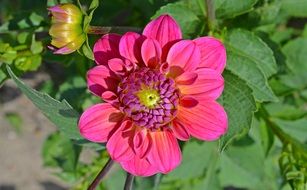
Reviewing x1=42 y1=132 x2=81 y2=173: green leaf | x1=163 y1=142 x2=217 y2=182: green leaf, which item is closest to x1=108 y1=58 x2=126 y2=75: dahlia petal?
x1=42 y1=132 x2=81 y2=173: green leaf

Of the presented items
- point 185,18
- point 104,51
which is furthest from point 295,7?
point 104,51

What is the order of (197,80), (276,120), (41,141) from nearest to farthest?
1. (197,80)
2. (276,120)
3. (41,141)

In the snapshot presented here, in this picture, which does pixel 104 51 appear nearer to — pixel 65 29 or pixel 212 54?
pixel 65 29

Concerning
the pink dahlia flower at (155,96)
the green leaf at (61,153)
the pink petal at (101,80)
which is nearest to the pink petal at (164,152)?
the pink dahlia flower at (155,96)

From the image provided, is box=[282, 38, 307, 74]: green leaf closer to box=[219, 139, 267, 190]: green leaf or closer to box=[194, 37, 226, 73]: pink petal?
box=[219, 139, 267, 190]: green leaf

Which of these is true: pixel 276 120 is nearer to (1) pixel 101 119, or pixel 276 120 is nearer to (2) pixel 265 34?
(2) pixel 265 34

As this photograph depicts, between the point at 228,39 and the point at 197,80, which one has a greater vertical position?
the point at 197,80

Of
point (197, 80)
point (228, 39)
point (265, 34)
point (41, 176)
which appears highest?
point (197, 80)

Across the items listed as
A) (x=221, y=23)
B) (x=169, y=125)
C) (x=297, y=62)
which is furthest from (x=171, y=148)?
(x=297, y=62)
